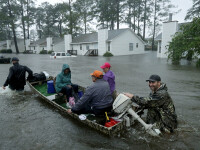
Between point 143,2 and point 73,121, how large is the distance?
5153 centimetres

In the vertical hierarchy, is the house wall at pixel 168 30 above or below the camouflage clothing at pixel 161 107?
above

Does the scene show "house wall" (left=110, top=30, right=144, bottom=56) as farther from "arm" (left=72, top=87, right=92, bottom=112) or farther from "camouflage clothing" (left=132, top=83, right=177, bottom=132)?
"camouflage clothing" (left=132, top=83, right=177, bottom=132)

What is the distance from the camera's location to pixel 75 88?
693 cm

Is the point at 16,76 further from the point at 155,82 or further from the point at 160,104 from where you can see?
the point at 160,104

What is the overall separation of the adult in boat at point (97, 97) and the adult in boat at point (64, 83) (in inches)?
63.8

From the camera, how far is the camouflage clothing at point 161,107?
3.84 m

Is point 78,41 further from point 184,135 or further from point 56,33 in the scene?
point 184,135

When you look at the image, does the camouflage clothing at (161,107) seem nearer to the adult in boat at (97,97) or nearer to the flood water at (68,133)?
the flood water at (68,133)

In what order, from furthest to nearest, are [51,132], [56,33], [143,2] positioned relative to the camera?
[56,33] → [143,2] → [51,132]

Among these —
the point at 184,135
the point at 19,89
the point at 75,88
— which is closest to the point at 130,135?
the point at 184,135

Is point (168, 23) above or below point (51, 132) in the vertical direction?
above

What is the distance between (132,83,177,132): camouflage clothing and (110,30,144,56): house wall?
30.7 meters

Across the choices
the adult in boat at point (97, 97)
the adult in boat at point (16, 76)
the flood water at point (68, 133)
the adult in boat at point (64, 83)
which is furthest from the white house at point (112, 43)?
the adult in boat at point (97, 97)

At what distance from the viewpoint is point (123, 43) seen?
1412 inches
